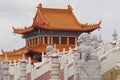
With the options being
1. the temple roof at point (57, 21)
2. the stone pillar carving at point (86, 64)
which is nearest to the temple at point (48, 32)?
the temple roof at point (57, 21)

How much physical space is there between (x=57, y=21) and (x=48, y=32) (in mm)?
2924

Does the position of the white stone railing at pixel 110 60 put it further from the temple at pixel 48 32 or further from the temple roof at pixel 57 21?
the temple roof at pixel 57 21

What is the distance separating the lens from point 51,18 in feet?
137

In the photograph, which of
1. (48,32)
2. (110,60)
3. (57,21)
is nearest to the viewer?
(110,60)

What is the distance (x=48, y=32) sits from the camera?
39.1 metres

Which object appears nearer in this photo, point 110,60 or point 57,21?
point 110,60

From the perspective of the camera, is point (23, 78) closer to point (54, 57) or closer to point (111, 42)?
point (54, 57)

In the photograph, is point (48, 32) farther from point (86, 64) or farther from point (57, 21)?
point (86, 64)

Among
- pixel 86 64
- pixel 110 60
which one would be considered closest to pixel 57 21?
pixel 110 60

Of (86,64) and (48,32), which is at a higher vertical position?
(48,32)

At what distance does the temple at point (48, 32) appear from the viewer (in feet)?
125

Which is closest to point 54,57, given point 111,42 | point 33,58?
point 111,42

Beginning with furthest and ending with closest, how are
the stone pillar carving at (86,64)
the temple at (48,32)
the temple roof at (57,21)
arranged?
1. the temple roof at (57,21)
2. the temple at (48,32)
3. the stone pillar carving at (86,64)

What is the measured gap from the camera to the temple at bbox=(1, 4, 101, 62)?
38094 mm
